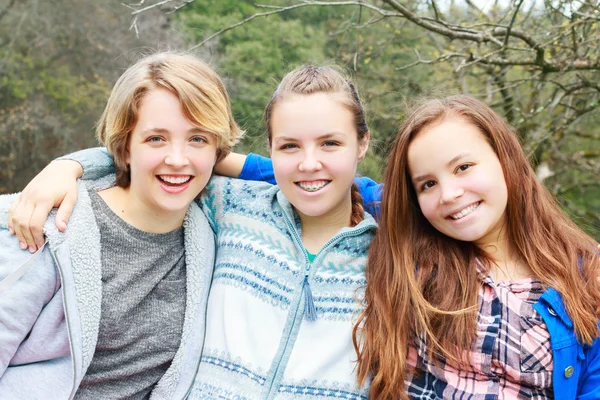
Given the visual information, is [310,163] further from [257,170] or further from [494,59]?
[494,59]

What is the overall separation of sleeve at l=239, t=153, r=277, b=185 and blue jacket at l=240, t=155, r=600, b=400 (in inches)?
A: 45.1

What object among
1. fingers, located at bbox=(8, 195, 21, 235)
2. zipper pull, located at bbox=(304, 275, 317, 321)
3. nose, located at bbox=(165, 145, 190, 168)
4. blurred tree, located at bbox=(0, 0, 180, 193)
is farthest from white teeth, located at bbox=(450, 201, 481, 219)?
blurred tree, located at bbox=(0, 0, 180, 193)

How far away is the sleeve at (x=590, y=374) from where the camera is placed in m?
1.64

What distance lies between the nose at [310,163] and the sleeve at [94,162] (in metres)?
0.74

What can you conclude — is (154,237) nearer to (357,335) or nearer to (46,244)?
(46,244)

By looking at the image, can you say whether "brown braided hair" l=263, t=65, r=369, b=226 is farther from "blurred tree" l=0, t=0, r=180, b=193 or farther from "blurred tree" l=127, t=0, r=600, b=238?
"blurred tree" l=0, t=0, r=180, b=193

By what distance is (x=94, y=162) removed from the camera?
6.57 feet

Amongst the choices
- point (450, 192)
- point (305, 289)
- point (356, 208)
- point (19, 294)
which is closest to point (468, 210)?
point (450, 192)

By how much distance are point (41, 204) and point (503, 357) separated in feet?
4.95

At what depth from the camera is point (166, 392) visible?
1.89m

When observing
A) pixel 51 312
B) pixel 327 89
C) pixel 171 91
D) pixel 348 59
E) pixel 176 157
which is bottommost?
pixel 51 312

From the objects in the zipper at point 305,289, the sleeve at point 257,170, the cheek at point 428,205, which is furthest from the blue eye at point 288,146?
the cheek at point 428,205

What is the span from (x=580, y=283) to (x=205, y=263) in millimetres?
1267

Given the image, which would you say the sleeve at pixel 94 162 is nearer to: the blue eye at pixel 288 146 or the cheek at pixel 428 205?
the blue eye at pixel 288 146
